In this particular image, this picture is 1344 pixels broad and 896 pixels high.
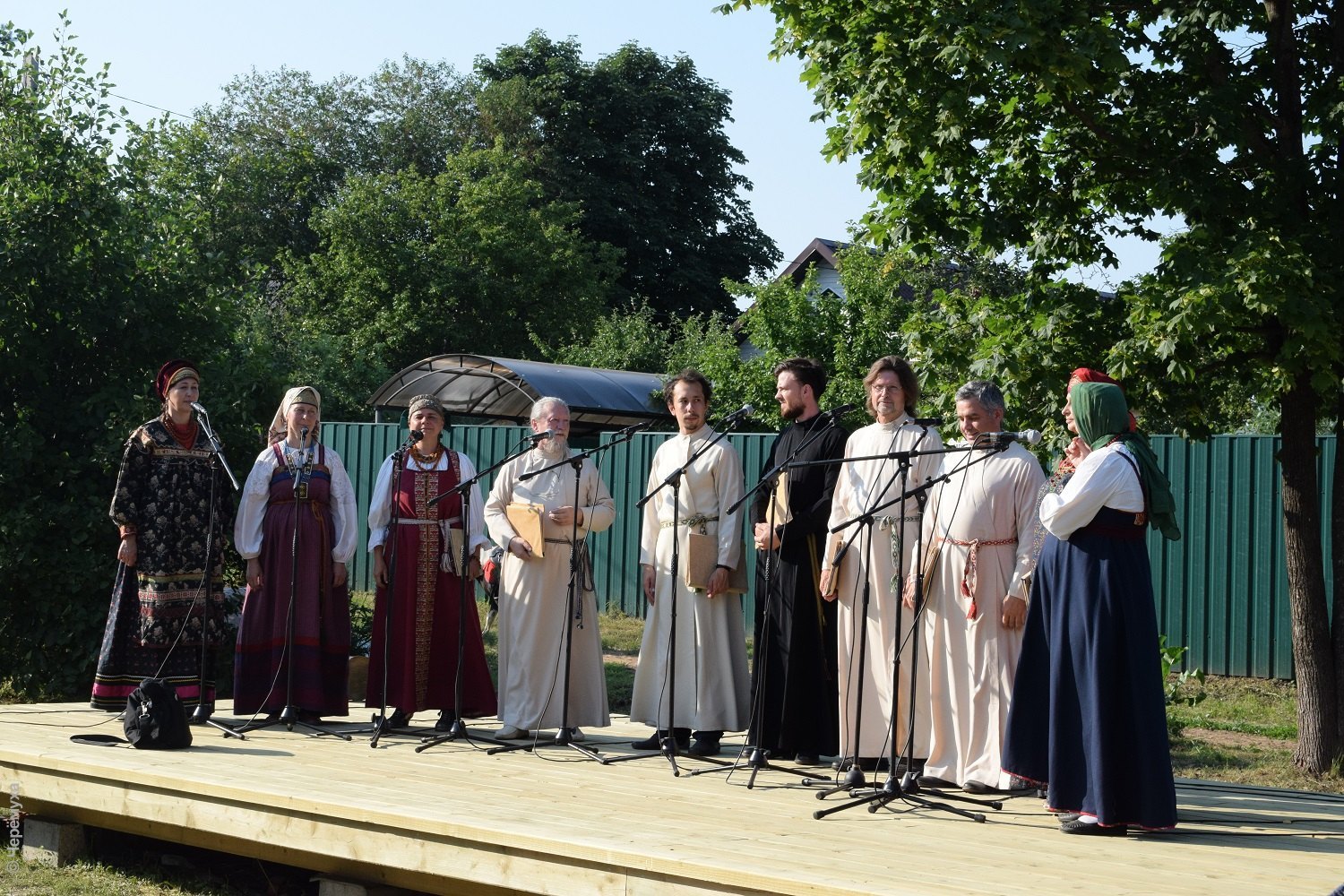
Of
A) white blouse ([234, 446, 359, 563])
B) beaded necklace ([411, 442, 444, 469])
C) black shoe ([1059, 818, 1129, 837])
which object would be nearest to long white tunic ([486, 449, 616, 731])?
beaded necklace ([411, 442, 444, 469])

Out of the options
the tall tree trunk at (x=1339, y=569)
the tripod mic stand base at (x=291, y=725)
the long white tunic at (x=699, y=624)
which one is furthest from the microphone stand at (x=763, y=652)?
the tall tree trunk at (x=1339, y=569)

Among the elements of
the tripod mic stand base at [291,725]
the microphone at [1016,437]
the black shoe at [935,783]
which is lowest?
the tripod mic stand base at [291,725]

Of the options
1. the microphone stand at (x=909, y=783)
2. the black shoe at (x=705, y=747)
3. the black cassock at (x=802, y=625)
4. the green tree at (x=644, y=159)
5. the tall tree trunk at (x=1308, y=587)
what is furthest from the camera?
the green tree at (x=644, y=159)

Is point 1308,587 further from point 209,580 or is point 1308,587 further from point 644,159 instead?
point 644,159

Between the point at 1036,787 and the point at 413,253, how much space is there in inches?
1005

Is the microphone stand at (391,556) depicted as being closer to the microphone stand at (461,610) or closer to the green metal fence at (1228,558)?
the microphone stand at (461,610)

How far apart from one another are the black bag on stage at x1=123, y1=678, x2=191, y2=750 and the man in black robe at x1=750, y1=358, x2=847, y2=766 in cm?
261

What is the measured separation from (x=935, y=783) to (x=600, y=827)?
64.2 inches

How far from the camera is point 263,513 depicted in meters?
7.23

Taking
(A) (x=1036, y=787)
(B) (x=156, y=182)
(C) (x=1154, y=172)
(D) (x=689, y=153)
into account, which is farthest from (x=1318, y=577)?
(D) (x=689, y=153)

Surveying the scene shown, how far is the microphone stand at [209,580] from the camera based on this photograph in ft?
22.5

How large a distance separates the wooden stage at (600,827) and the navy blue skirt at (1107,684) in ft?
0.51

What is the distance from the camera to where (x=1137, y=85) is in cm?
822

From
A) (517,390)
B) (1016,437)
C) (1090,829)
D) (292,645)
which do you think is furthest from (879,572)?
(517,390)
